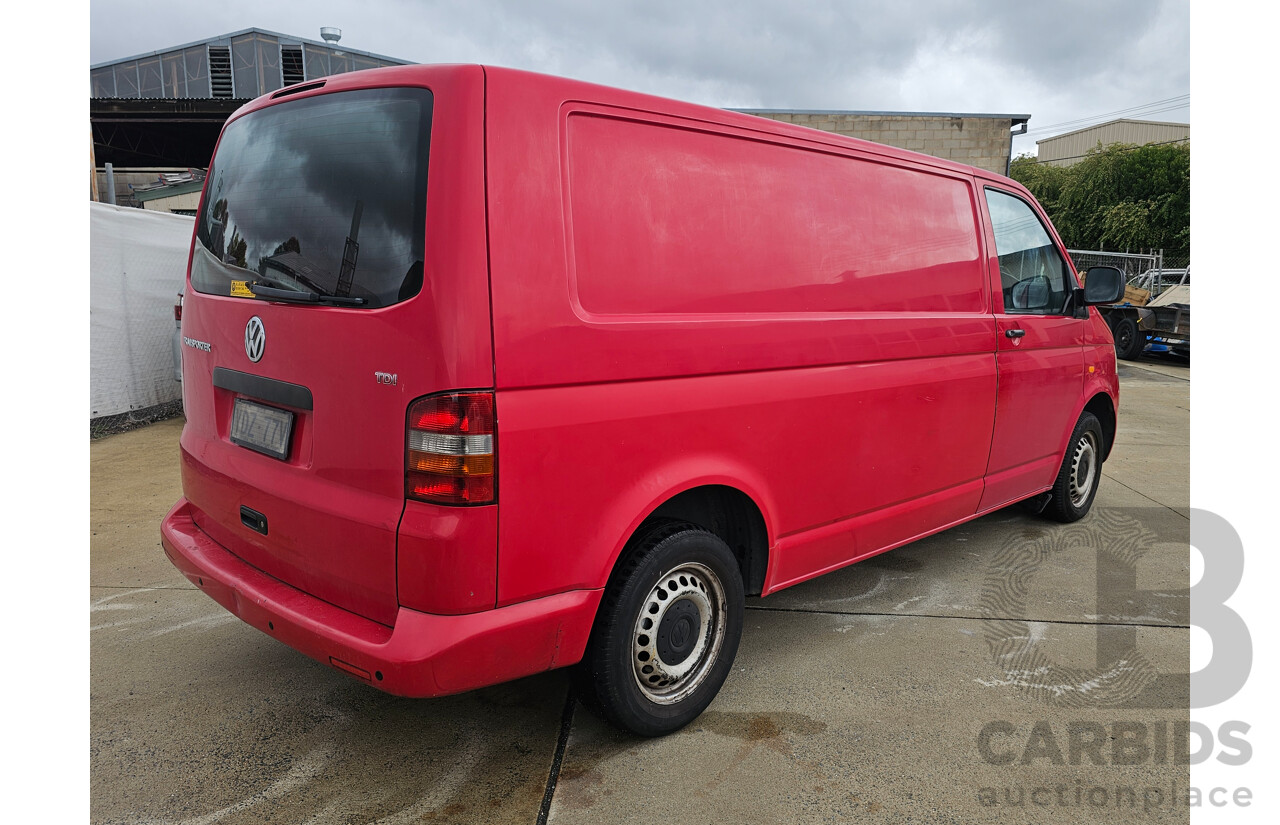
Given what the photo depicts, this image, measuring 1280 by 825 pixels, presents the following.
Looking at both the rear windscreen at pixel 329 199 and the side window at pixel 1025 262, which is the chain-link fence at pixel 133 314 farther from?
the side window at pixel 1025 262

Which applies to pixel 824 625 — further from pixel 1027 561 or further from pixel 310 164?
pixel 310 164

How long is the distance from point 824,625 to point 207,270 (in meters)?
2.78

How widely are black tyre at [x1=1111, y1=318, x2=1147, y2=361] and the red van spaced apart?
14827 millimetres

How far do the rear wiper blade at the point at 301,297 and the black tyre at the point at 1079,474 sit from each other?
4076mm

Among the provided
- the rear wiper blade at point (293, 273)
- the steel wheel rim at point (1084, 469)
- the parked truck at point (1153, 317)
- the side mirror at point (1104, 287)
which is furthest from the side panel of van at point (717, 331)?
the parked truck at point (1153, 317)

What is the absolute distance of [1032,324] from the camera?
420 centimetres

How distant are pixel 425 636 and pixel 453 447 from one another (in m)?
0.49

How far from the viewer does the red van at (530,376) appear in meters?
2.17

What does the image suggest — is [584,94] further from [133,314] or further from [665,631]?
[133,314]

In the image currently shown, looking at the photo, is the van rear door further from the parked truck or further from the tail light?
the parked truck

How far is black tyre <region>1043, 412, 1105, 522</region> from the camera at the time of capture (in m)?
4.85

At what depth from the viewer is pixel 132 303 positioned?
7547mm

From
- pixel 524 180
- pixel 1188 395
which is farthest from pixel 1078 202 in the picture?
pixel 524 180

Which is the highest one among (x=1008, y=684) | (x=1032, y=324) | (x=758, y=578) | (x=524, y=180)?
(x=524, y=180)
